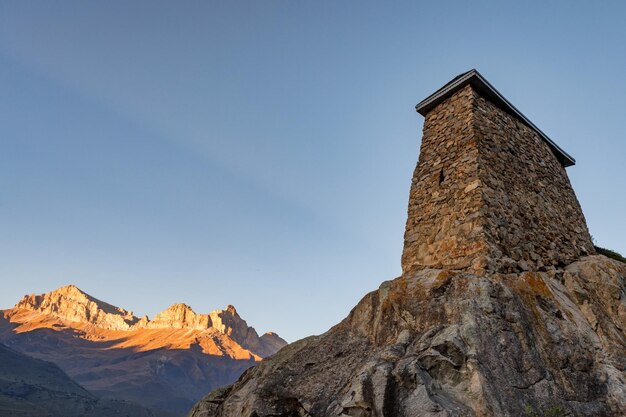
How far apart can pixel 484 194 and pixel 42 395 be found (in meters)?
133

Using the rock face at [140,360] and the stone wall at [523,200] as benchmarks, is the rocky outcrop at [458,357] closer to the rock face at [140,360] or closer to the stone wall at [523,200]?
the stone wall at [523,200]

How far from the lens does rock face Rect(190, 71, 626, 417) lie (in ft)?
21.0

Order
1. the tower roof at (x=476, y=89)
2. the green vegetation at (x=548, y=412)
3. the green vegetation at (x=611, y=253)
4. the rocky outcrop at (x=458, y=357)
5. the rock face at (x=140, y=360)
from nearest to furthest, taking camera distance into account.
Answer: the green vegetation at (x=548, y=412) < the rocky outcrop at (x=458, y=357) < the tower roof at (x=476, y=89) < the green vegetation at (x=611, y=253) < the rock face at (x=140, y=360)

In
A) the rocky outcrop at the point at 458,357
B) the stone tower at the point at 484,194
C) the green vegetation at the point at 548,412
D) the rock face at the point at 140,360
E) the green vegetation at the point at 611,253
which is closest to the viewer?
the green vegetation at the point at 548,412

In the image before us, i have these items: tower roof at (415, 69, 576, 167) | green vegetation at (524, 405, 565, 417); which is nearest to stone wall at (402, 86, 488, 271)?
tower roof at (415, 69, 576, 167)

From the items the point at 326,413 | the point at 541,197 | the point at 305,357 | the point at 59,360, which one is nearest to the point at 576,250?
the point at 541,197

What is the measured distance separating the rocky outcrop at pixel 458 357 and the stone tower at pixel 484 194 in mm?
815

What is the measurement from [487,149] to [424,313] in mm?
5586

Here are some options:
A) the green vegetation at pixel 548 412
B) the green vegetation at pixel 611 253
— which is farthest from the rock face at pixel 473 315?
the green vegetation at pixel 611 253

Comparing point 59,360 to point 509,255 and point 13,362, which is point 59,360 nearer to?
point 13,362

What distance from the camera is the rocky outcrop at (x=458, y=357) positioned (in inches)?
245

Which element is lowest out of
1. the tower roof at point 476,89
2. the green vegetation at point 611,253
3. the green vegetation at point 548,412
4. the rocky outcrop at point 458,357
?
the green vegetation at point 548,412

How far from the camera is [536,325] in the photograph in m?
7.77

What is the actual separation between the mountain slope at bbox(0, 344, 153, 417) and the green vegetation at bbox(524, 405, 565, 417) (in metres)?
107
